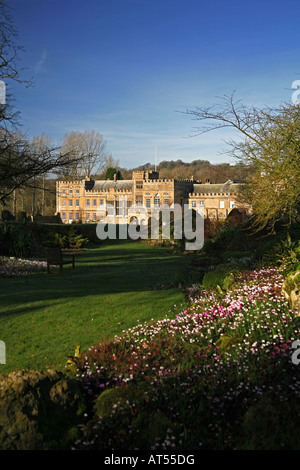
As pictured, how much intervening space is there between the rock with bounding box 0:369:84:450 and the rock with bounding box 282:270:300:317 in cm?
393

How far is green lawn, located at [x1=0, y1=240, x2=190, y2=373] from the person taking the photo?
609 centimetres

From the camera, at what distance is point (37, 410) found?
138 inches

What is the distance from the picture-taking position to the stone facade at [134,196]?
53.7 meters

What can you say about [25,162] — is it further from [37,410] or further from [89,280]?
[37,410]

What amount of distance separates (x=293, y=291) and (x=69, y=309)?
179 inches

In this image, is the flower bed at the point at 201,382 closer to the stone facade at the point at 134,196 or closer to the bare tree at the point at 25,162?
the bare tree at the point at 25,162

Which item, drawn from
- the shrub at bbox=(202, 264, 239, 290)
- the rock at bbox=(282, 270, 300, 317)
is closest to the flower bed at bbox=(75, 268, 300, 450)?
the rock at bbox=(282, 270, 300, 317)

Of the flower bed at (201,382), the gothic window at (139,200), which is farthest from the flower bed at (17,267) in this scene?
the gothic window at (139,200)

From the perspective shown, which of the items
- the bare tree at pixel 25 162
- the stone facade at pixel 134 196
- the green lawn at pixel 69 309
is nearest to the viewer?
the green lawn at pixel 69 309

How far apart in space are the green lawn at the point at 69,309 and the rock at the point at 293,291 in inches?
88.6

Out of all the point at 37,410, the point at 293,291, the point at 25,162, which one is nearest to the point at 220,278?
the point at 293,291
